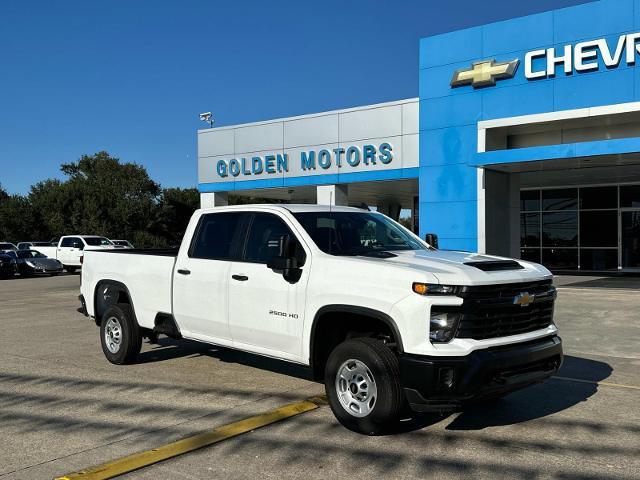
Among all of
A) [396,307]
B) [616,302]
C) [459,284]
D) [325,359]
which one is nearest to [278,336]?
[325,359]

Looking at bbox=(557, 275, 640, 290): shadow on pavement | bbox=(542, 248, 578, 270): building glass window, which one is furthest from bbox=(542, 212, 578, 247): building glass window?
bbox=(557, 275, 640, 290): shadow on pavement

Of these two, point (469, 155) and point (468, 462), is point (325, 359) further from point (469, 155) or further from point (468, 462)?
point (469, 155)

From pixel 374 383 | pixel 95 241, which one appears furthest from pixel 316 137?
pixel 374 383

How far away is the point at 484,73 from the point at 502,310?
55.8ft

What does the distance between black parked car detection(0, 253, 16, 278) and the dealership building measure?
33.2 feet

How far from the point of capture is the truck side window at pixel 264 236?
20.1 ft

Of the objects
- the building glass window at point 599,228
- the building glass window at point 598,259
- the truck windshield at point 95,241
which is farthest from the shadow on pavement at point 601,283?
the truck windshield at point 95,241

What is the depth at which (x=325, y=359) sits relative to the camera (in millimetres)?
5633

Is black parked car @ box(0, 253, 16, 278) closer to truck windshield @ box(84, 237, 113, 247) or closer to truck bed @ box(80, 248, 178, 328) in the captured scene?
truck windshield @ box(84, 237, 113, 247)

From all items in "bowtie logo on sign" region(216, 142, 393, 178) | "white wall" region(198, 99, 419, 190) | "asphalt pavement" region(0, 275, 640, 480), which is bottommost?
"asphalt pavement" region(0, 275, 640, 480)

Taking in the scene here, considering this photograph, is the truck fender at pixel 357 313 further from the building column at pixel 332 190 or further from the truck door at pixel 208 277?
the building column at pixel 332 190

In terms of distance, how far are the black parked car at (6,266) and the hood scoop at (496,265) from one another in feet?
91.7

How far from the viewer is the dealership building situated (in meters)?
18.3

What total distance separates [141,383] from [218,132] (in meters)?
22.2
